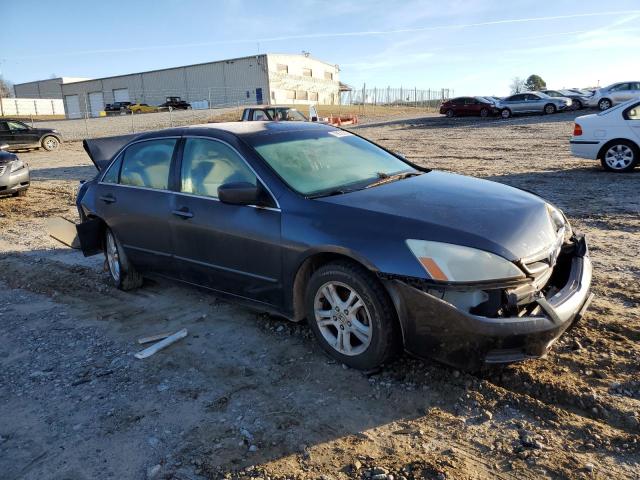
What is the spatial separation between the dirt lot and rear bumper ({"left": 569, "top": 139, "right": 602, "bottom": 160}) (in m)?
6.92

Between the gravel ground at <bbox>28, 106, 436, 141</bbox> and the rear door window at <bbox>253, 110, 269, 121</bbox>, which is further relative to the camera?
the gravel ground at <bbox>28, 106, 436, 141</bbox>

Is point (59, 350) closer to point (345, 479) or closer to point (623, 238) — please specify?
point (345, 479)

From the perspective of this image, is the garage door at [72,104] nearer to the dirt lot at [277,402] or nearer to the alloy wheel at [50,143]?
Answer: the alloy wheel at [50,143]

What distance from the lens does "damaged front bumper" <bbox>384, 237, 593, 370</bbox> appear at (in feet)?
9.75

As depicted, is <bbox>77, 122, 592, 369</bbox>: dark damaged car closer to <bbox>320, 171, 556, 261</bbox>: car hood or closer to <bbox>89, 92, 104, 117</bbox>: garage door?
<bbox>320, 171, 556, 261</bbox>: car hood

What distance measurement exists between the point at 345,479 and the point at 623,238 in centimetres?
523

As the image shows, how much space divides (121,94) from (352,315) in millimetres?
78632

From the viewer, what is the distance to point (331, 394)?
333 cm

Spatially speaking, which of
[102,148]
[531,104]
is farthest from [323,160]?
[531,104]

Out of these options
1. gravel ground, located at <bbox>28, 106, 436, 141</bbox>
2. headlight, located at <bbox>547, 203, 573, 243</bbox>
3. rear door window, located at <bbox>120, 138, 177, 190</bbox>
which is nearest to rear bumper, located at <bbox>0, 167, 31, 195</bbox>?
rear door window, located at <bbox>120, 138, 177, 190</bbox>

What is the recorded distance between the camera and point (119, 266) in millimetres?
5418

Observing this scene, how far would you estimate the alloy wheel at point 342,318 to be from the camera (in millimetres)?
3426

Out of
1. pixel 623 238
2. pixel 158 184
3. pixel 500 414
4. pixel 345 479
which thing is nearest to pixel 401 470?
pixel 345 479

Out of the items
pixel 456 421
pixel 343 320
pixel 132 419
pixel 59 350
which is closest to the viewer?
pixel 456 421
